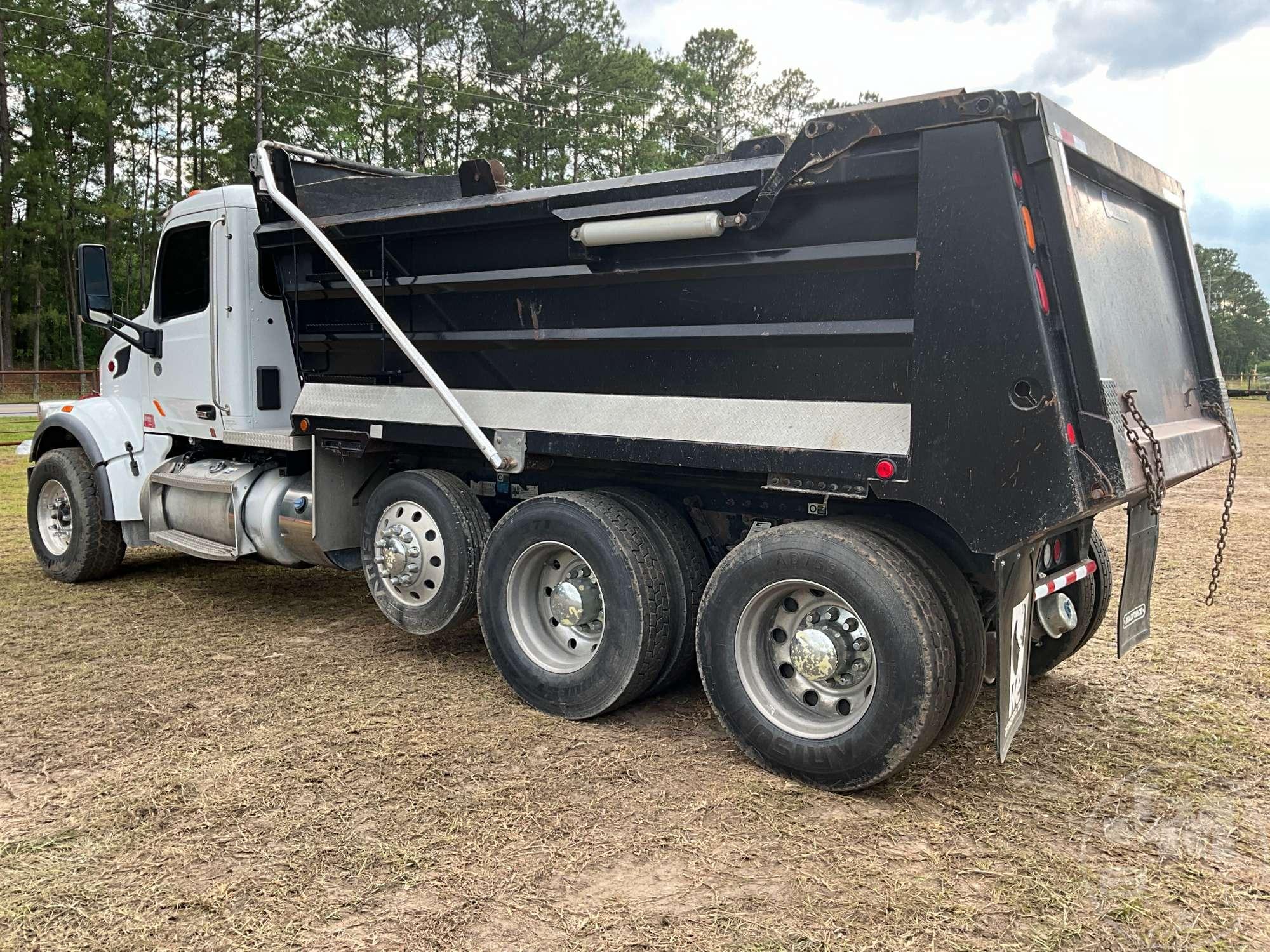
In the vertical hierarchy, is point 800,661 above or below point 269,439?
below

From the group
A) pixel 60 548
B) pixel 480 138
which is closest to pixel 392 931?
pixel 60 548

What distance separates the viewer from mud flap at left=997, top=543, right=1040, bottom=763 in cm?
365

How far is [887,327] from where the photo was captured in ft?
12.4

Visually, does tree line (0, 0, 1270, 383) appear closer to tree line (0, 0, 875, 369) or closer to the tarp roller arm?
tree line (0, 0, 875, 369)

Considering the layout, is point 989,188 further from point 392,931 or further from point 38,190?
point 38,190

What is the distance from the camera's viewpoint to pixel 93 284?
6.65 meters

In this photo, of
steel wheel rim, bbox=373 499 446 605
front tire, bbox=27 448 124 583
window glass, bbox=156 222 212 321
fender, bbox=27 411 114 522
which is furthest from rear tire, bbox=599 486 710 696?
front tire, bbox=27 448 124 583

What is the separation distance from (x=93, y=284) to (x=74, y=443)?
157 cm

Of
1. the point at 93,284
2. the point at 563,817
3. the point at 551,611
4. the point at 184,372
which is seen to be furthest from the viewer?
the point at 184,372

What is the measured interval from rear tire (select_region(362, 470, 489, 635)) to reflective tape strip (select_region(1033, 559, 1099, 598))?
263 cm

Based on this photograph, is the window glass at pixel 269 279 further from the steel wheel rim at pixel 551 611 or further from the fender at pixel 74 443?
the steel wheel rim at pixel 551 611

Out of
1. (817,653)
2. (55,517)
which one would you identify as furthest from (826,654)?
(55,517)

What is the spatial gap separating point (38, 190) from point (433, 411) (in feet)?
126

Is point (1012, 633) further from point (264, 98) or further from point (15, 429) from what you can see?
point (264, 98)
